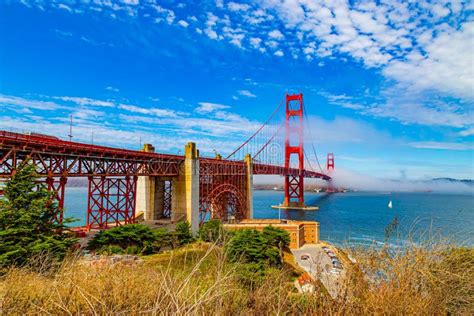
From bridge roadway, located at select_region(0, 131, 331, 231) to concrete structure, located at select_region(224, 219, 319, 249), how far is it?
15.1ft

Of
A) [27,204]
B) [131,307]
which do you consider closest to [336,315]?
[131,307]

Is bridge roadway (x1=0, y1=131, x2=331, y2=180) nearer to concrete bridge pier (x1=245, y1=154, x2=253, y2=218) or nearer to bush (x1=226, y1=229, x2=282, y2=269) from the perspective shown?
bush (x1=226, y1=229, x2=282, y2=269)

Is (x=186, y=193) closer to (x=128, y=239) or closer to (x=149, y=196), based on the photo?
(x=149, y=196)

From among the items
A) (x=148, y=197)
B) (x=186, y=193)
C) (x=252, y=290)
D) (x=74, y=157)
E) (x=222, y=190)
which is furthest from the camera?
(x=222, y=190)

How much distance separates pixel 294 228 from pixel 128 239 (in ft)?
68.7

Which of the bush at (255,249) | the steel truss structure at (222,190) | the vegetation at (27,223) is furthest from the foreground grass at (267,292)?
the steel truss structure at (222,190)

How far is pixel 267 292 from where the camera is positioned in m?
3.70

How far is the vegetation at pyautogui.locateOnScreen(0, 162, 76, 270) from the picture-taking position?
11164 mm

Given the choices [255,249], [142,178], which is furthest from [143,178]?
[255,249]

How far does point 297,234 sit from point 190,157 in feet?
51.4

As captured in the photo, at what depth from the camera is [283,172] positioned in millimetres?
59969

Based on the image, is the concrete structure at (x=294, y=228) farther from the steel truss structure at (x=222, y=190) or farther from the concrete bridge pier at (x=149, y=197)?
the concrete bridge pier at (x=149, y=197)

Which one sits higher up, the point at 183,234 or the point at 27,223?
the point at 27,223

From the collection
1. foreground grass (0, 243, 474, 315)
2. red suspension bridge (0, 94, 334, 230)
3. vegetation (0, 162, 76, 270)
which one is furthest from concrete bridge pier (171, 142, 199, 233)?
foreground grass (0, 243, 474, 315)
